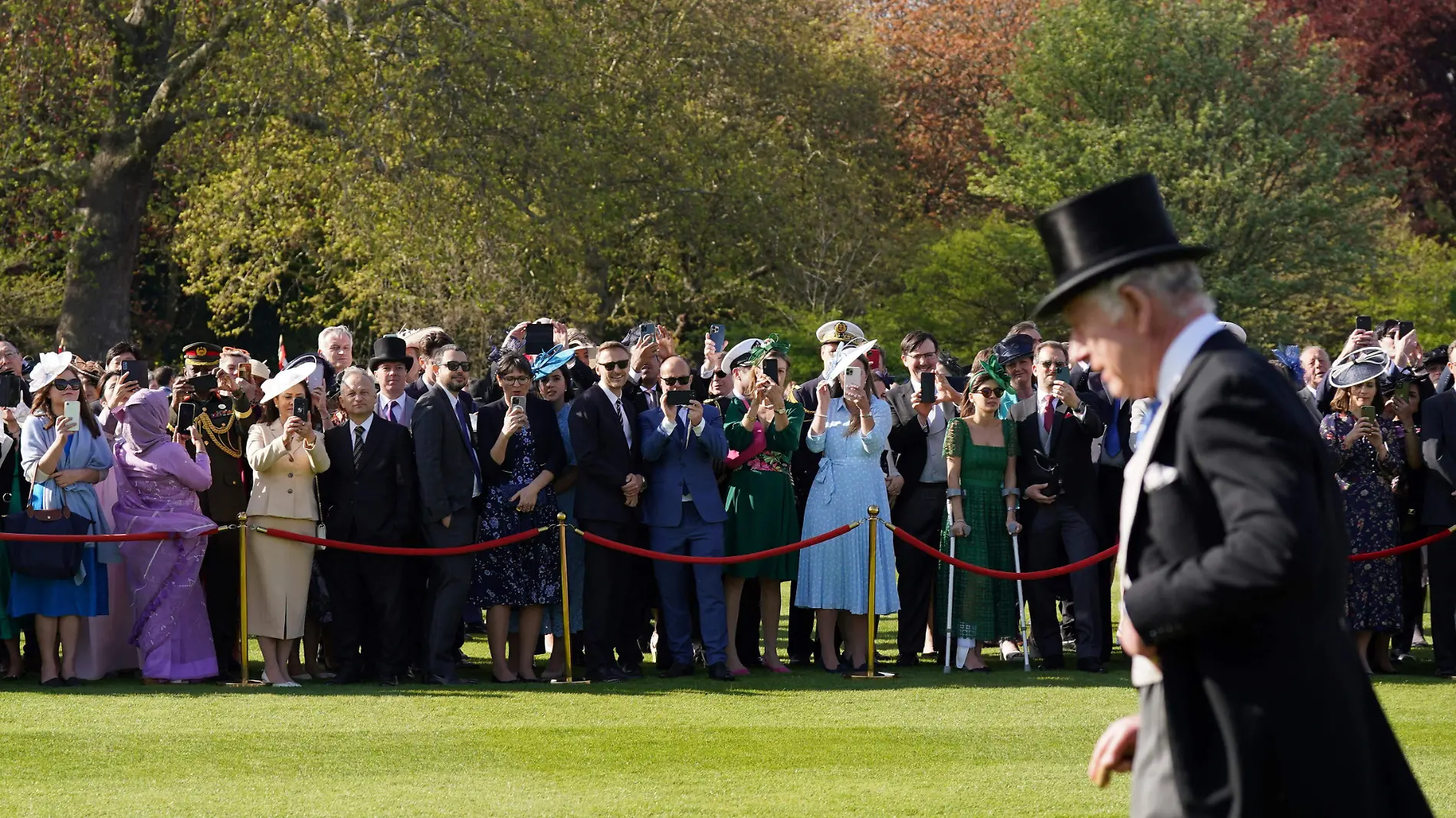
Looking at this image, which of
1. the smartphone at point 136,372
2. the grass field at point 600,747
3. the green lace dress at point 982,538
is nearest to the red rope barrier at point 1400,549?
the grass field at point 600,747

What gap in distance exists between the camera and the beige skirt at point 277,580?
1153 cm

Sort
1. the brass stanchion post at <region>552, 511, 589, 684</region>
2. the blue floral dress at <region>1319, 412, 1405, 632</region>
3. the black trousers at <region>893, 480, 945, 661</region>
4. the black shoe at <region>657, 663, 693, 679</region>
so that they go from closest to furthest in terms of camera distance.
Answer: the brass stanchion post at <region>552, 511, 589, 684</region>
the black shoe at <region>657, 663, 693, 679</region>
the blue floral dress at <region>1319, 412, 1405, 632</region>
the black trousers at <region>893, 480, 945, 661</region>

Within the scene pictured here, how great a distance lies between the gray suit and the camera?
11672 millimetres

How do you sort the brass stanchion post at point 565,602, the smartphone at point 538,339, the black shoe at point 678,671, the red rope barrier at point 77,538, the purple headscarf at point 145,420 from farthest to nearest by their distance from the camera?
the smartphone at point 538,339 → the black shoe at point 678,671 → the brass stanchion post at point 565,602 → the purple headscarf at point 145,420 → the red rope barrier at point 77,538

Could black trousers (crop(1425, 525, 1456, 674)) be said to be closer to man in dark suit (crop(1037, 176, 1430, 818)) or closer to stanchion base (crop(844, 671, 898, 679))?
stanchion base (crop(844, 671, 898, 679))

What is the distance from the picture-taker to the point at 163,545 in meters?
11.8

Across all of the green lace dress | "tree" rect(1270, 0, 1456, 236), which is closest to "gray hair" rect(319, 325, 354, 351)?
the green lace dress

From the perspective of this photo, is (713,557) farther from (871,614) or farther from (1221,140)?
(1221,140)

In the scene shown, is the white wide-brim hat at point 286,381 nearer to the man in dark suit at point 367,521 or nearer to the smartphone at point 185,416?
the man in dark suit at point 367,521

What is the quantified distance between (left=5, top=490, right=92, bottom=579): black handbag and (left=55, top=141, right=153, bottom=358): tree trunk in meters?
12.7

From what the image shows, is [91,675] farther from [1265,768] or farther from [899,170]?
[899,170]

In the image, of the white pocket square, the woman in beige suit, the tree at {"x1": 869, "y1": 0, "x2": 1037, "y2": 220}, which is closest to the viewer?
the white pocket square

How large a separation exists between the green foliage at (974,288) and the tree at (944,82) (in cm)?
696

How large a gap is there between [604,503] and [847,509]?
1.67 m
